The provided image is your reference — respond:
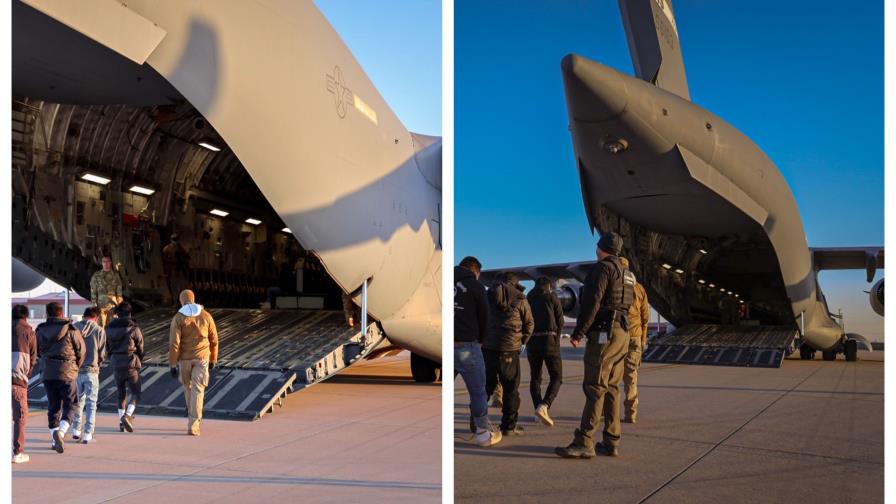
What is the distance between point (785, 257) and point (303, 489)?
5981 millimetres

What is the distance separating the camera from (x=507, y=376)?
472 centimetres

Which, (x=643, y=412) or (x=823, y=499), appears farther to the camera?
(x=643, y=412)

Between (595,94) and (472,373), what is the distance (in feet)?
9.46

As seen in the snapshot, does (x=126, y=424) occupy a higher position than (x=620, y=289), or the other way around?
(x=620, y=289)

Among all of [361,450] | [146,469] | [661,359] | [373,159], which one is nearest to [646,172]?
[661,359]

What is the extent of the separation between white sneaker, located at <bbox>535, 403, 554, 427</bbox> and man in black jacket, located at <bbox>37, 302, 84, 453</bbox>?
342cm

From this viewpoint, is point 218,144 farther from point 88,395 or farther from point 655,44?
point 655,44

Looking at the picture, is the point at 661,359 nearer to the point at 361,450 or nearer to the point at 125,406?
the point at 361,450

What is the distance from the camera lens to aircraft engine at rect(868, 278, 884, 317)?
2.96 meters

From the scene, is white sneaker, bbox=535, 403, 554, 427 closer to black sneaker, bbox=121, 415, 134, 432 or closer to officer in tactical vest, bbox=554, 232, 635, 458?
officer in tactical vest, bbox=554, 232, 635, 458

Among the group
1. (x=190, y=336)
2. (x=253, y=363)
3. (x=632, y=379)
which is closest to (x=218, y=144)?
(x=253, y=363)

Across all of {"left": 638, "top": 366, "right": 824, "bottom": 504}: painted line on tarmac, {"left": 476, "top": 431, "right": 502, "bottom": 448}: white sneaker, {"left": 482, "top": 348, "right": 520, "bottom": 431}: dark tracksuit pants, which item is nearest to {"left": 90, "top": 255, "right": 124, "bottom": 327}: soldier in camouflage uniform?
{"left": 482, "top": 348, "right": 520, "bottom": 431}: dark tracksuit pants

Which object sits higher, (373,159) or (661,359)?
(373,159)
